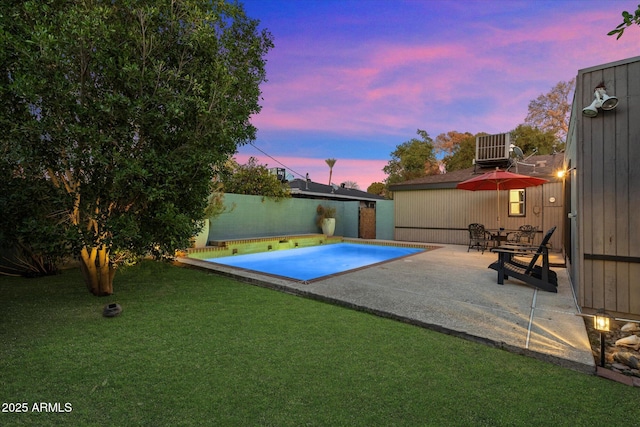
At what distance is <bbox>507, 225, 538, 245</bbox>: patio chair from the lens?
9.28m

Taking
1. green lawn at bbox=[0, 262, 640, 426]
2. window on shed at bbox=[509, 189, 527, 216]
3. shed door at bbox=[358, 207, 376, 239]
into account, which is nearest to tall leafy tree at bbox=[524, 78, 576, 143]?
window on shed at bbox=[509, 189, 527, 216]

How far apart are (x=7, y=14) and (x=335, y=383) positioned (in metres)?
4.86

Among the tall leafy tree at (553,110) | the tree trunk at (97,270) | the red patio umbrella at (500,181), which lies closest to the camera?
the tree trunk at (97,270)

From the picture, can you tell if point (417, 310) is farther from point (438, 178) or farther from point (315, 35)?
point (315, 35)

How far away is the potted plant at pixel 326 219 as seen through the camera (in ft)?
44.8

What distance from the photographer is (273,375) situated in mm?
2244

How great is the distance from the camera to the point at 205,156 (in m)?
3.75

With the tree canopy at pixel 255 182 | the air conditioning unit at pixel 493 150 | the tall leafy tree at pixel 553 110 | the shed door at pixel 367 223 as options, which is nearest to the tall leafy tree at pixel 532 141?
the tall leafy tree at pixel 553 110

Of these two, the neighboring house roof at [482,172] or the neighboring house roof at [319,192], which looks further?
the neighboring house roof at [319,192]

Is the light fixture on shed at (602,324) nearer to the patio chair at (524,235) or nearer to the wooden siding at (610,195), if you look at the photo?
the wooden siding at (610,195)

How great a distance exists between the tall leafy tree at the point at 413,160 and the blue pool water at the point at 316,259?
47.1 ft

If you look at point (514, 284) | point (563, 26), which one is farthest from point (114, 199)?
point (563, 26)

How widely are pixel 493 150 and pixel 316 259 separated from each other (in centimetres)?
779

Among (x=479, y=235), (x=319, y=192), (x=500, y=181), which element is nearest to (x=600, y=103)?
(x=500, y=181)
